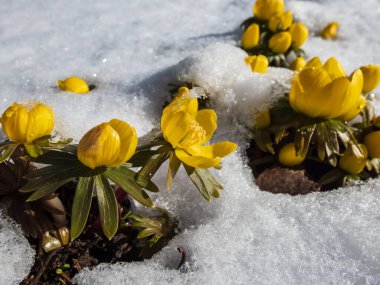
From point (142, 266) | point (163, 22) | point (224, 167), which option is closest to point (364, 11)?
point (163, 22)

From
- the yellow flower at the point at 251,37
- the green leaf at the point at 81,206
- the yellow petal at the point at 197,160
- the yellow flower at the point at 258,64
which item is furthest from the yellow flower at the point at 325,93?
the green leaf at the point at 81,206

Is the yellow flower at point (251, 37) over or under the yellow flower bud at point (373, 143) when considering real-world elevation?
over

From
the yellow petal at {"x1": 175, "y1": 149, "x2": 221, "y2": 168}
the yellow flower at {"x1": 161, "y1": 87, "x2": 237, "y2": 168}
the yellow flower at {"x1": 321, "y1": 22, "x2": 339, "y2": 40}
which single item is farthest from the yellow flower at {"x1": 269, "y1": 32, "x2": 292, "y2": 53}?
the yellow petal at {"x1": 175, "y1": 149, "x2": 221, "y2": 168}

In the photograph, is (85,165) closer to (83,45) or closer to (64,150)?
(64,150)

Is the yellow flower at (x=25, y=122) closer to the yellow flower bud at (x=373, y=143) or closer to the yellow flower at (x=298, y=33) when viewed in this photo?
the yellow flower bud at (x=373, y=143)

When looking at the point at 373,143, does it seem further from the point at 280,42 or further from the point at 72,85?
the point at 72,85

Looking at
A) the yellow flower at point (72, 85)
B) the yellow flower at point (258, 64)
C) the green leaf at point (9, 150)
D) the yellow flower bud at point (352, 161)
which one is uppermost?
the green leaf at point (9, 150)
